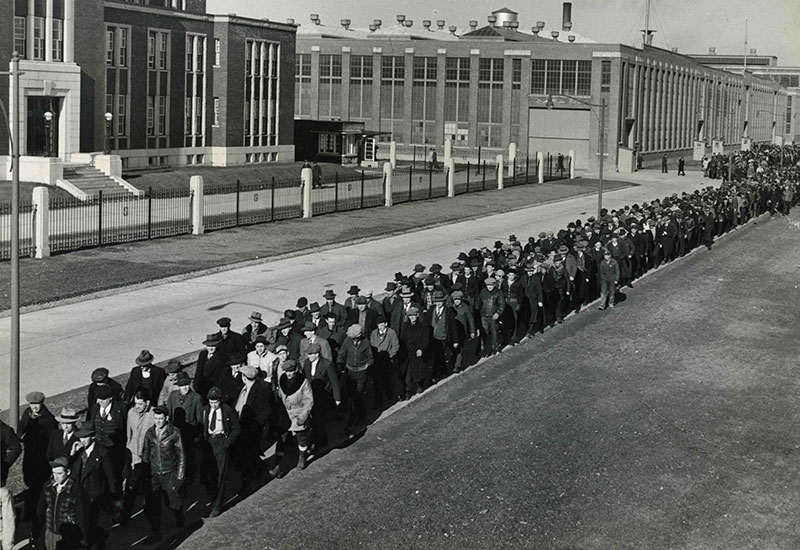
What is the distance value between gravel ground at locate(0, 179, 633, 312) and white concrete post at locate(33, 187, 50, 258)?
36cm

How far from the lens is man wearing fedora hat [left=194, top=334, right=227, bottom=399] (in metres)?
14.7

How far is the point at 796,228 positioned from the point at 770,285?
19.0 metres

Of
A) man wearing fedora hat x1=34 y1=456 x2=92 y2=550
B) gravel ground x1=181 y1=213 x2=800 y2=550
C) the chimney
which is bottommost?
gravel ground x1=181 y1=213 x2=800 y2=550

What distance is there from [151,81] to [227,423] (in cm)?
4863

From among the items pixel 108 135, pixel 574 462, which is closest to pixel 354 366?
pixel 574 462

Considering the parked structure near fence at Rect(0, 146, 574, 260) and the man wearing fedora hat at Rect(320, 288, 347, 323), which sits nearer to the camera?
the man wearing fedora hat at Rect(320, 288, 347, 323)

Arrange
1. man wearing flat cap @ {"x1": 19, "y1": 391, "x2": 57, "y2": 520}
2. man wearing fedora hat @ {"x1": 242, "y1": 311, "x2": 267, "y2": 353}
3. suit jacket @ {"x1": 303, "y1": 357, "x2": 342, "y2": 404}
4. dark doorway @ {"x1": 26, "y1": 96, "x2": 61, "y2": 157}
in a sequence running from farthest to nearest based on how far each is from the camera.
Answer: dark doorway @ {"x1": 26, "y1": 96, "x2": 61, "y2": 157} < man wearing fedora hat @ {"x1": 242, "y1": 311, "x2": 267, "y2": 353} < suit jacket @ {"x1": 303, "y1": 357, "x2": 342, "y2": 404} < man wearing flat cap @ {"x1": 19, "y1": 391, "x2": 57, "y2": 520}

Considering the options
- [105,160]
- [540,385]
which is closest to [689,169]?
[105,160]

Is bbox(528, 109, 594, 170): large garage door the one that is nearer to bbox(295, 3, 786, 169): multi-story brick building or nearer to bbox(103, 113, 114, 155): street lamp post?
bbox(295, 3, 786, 169): multi-story brick building

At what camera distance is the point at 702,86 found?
388ft

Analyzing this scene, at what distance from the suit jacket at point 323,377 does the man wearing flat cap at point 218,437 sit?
93.2 inches

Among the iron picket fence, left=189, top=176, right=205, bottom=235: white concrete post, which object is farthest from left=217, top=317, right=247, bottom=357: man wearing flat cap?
left=189, top=176, right=205, bottom=235: white concrete post

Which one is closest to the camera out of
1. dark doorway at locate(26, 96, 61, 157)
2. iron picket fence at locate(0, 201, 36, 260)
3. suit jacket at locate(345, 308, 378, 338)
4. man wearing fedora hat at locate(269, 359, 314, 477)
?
man wearing fedora hat at locate(269, 359, 314, 477)

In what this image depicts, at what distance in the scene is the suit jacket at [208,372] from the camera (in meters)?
14.7
